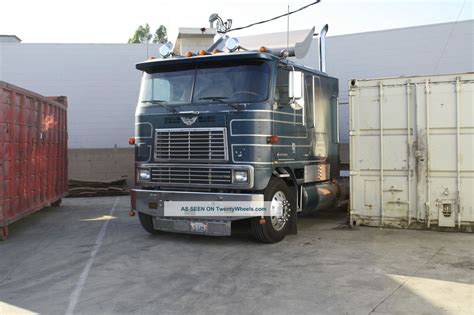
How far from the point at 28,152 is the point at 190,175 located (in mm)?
3889

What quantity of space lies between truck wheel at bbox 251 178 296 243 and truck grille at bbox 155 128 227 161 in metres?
0.95

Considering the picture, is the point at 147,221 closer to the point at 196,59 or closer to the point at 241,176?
the point at 241,176

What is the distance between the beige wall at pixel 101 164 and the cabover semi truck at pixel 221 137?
9.78m

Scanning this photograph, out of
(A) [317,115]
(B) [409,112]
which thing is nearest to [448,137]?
(B) [409,112]

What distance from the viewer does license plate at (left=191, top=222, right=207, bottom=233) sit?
7512 millimetres

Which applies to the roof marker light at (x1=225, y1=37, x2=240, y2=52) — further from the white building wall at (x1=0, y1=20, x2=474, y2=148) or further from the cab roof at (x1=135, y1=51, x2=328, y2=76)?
the white building wall at (x1=0, y1=20, x2=474, y2=148)

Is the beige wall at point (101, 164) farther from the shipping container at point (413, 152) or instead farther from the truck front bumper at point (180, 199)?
the shipping container at point (413, 152)

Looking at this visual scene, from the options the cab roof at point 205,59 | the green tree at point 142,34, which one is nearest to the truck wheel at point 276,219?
the cab roof at point 205,59

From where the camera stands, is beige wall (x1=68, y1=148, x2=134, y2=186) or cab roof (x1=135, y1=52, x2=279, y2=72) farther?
beige wall (x1=68, y1=148, x2=134, y2=186)

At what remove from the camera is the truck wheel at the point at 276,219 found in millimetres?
7484

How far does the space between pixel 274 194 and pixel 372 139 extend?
2.41 metres

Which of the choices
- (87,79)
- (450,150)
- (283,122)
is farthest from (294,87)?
(87,79)

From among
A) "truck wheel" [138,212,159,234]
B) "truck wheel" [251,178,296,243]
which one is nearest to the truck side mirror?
"truck wheel" [251,178,296,243]

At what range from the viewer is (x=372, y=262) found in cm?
652
